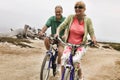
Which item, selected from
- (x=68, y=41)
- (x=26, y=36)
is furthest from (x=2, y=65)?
(x=26, y=36)

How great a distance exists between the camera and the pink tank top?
453 inches

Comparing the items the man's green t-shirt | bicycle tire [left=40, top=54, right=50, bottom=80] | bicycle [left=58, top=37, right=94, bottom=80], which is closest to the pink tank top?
bicycle [left=58, top=37, right=94, bottom=80]

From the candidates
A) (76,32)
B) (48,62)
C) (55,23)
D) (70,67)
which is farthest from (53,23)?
(70,67)

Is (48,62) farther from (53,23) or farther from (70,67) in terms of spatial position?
(70,67)

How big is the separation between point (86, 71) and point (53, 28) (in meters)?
5.67

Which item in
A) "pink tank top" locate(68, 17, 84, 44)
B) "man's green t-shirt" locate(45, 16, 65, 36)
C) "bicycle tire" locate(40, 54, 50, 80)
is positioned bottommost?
"bicycle tire" locate(40, 54, 50, 80)

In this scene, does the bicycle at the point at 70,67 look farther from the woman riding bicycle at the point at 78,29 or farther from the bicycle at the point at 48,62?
the bicycle at the point at 48,62

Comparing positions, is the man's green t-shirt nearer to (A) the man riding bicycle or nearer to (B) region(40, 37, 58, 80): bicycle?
(A) the man riding bicycle

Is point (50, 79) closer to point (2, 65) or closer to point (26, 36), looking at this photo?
point (2, 65)

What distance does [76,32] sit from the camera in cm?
1153

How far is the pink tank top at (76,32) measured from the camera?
11.5m

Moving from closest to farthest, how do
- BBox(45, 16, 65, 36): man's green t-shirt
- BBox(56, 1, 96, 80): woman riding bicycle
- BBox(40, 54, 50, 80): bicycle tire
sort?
BBox(56, 1, 96, 80): woman riding bicycle, BBox(40, 54, 50, 80): bicycle tire, BBox(45, 16, 65, 36): man's green t-shirt

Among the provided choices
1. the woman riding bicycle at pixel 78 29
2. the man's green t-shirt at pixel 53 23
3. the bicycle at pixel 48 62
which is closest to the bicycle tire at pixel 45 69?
the bicycle at pixel 48 62

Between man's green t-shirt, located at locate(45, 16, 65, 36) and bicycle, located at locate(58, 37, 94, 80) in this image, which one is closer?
bicycle, located at locate(58, 37, 94, 80)
